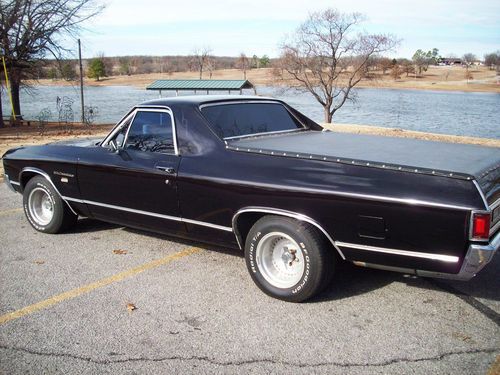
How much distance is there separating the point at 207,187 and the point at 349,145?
1.30 metres

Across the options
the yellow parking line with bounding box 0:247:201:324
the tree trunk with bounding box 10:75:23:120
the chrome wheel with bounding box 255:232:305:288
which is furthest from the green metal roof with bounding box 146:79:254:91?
the chrome wheel with bounding box 255:232:305:288

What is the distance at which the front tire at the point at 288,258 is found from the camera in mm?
3631

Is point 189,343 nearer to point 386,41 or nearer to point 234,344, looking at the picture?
point 234,344

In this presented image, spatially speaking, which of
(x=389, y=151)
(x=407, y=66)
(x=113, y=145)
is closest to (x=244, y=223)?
(x=389, y=151)

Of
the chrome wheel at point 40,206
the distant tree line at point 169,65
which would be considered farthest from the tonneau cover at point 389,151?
the distant tree line at point 169,65

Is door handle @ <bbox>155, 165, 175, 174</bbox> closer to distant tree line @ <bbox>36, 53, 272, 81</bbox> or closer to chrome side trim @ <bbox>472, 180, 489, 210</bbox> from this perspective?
chrome side trim @ <bbox>472, 180, 489, 210</bbox>

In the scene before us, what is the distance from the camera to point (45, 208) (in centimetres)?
590

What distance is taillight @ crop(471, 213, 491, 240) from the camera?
3.05 meters

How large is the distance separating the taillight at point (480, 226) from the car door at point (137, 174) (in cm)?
248

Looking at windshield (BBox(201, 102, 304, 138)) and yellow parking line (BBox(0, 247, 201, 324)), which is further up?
windshield (BBox(201, 102, 304, 138))

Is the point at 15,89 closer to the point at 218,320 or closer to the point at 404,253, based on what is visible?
the point at 218,320

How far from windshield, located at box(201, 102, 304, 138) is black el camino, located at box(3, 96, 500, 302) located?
0.02m

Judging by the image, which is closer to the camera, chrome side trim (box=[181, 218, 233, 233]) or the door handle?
chrome side trim (box=[181, 218, 233, 233])

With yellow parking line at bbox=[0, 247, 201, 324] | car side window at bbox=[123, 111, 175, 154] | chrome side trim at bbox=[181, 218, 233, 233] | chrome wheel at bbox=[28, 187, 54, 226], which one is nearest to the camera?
yellow parking line at bbox=[0, 247, 201, 324]
